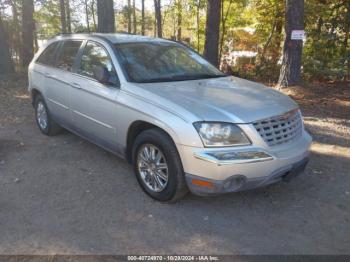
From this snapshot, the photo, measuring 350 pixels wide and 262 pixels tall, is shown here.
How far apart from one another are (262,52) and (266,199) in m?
11.1

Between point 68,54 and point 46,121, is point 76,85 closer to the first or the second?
point 68,54

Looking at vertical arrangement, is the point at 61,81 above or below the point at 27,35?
below

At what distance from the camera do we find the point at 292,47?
30.7 feet

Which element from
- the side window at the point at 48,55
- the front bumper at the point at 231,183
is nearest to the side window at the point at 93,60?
the side window at the point at 48,55

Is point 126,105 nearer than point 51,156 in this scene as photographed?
Yes

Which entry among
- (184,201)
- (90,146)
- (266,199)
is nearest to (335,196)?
(266,199)

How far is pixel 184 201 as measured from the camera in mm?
4277

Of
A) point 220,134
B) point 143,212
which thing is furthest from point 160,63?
point 143,212

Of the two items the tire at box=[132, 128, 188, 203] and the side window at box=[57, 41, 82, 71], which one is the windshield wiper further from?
the side window at box=[57, 41, 82, 71]

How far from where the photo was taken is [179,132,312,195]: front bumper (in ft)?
11.8

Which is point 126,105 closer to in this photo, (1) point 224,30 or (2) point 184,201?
(2) point 184,201

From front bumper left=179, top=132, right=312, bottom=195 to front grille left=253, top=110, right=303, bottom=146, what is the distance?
0.31 feet

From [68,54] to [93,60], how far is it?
866 millimetres

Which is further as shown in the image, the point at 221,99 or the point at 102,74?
the point at 102,74
